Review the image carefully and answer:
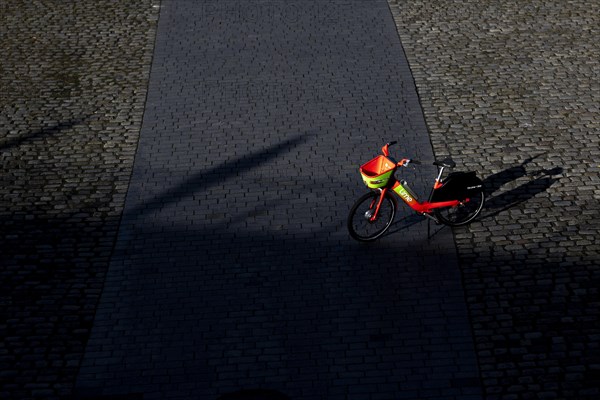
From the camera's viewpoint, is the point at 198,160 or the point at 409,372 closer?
the point at 409,372

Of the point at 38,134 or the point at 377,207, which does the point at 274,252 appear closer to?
the point at 377,207

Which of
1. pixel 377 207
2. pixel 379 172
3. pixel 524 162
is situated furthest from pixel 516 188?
pixel 379 172

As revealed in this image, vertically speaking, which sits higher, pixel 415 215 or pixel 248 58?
pixel 415 215

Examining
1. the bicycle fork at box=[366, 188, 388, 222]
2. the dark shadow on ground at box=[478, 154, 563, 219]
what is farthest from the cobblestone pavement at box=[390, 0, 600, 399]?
the bicycle fork at box=[366, 188, 388, 222]

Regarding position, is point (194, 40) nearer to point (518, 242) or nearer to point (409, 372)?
point (518, 242)

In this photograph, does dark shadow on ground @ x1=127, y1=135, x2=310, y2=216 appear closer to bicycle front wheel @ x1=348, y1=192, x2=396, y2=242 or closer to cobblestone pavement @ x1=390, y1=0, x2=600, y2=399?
cobblestone pavement @ x1=390, y1=0, x2=600, y2=399

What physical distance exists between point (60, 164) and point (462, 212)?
5.77 m

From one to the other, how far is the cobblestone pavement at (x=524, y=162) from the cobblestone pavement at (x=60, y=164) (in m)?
4.52

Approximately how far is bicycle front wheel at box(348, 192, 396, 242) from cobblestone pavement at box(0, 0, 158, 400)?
308 cm

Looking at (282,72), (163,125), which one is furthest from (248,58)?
(163,125)

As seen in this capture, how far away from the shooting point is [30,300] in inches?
420

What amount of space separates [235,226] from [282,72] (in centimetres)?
478

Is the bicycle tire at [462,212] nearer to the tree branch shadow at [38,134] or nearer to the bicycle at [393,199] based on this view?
the bicycle at [393,199]

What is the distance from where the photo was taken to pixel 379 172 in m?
11.0
